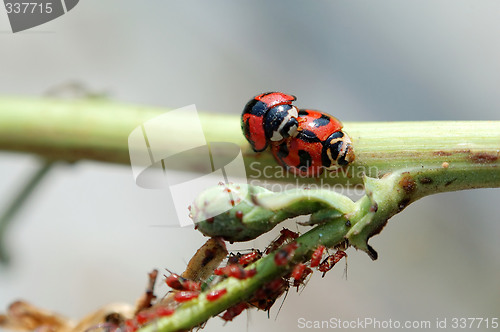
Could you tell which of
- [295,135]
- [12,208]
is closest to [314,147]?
[295,135]

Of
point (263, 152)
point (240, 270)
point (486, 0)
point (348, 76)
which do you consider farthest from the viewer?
point (348, 76)

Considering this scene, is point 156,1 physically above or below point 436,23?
above

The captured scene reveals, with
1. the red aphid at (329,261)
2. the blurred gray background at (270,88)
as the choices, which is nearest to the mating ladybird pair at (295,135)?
the red aphid at (329,261)

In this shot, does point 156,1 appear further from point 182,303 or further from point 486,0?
point 182,303

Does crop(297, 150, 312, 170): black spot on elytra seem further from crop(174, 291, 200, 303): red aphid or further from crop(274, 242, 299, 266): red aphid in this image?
crop(174, 291, 200, 303): red aphid

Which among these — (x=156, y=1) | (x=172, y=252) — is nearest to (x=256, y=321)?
(x=172, y=252)

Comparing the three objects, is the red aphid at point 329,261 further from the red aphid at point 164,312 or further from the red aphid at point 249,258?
the red aphid at point 164,312
